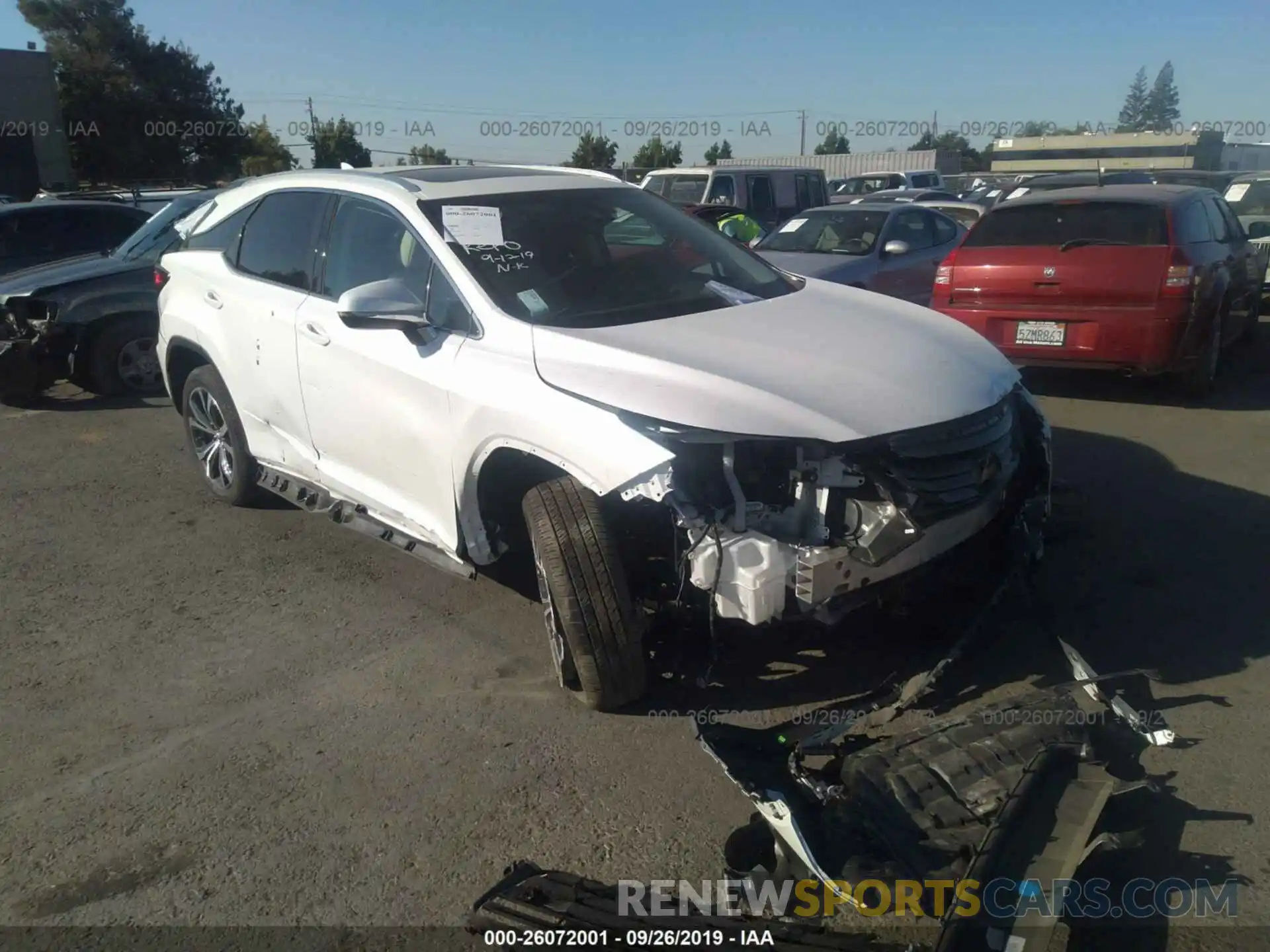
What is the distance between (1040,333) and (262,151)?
40233mm

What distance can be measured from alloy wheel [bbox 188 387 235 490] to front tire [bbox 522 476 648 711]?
2798 millimetres

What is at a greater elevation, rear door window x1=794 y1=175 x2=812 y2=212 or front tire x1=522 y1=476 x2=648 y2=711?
rear door window x1=794 y1=175 x2=812 y2=212

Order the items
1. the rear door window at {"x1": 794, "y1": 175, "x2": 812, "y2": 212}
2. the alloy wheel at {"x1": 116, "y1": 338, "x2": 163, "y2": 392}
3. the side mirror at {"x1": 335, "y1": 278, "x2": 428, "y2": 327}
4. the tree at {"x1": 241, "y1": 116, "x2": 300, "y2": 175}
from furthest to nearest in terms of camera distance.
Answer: the tree at {"x1": 241, "y1": 116, "x2": 300, "y2": 175}
the rear door window at {"x1": 794, "y1": 175, "x2": 812, "y2": 212}
the alloy wheel at {"x1": 116, "y1": 338, "x2": 163, "y2": 392}
the side mirror at {"x1": 335, "y1": 278, "x2": 428, "y2": 327}

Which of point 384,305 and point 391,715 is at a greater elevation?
point 384,305

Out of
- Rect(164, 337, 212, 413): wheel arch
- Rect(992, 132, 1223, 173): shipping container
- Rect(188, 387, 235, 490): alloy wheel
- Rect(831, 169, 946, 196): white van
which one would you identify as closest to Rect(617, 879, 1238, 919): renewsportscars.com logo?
Rect(188, 387, 235, 490): alloy wheel

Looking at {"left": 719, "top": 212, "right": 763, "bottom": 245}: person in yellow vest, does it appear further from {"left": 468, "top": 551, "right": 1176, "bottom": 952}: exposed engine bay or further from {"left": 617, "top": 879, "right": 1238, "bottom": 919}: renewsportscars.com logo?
{"left": 617, "top": 879, "right": 1238, "bottom": 919}: renewsportscars.com logo

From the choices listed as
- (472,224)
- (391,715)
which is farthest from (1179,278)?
(391,715)

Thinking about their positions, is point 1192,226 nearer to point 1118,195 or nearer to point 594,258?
point 1118,195

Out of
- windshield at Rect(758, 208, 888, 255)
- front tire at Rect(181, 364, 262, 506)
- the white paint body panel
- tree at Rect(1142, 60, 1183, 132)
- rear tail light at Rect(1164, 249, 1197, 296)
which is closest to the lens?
the white paint body panel

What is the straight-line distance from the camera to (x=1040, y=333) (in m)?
7.25

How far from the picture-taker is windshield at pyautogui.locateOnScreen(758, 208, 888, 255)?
32.1 ft

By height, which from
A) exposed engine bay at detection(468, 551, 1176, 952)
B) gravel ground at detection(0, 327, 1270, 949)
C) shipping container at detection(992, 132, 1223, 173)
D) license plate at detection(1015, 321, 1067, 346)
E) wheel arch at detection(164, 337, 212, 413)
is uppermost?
shipping container at detection(992, 132, 1223, 173)

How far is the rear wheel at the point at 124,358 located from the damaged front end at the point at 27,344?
251 millimetres

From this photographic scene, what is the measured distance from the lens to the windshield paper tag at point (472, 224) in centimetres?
402
